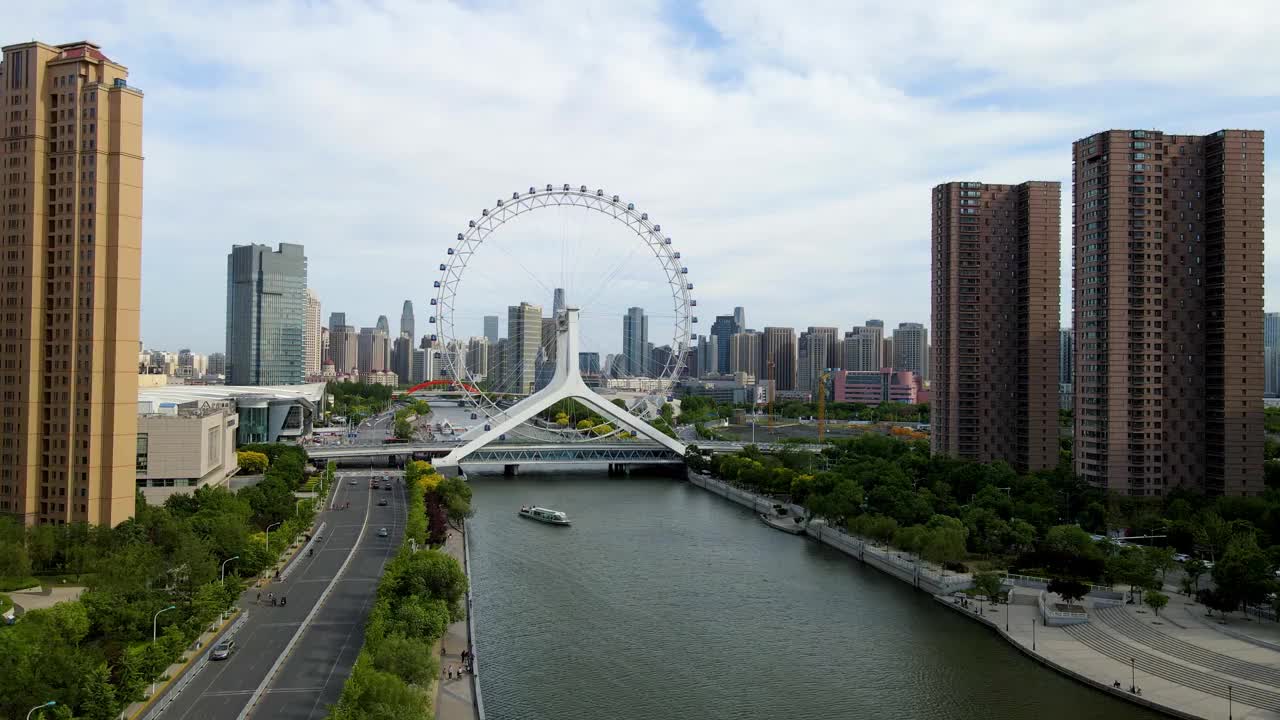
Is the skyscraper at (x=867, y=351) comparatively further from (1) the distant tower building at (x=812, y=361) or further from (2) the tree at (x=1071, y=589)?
(2) the tree at (x=1071, y=589)

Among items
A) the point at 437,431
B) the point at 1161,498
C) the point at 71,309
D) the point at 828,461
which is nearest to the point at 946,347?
the point at 828,461

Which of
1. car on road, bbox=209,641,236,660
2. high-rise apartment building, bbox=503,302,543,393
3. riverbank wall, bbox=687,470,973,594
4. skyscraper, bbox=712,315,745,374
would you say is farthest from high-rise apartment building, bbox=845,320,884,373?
car on road, bbox=209,641,236,660

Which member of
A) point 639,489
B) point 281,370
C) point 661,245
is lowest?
point 639,489

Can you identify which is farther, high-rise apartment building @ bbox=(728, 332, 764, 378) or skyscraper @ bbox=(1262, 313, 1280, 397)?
high-rise apartment building @ bbox=(728, 332, 764, 378)

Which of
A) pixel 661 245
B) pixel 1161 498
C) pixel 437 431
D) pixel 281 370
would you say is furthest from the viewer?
pixel 281 370

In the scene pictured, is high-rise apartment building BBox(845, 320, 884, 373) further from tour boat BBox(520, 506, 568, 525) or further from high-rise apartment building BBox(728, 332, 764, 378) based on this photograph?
tour boat BBox(520, 506, 568, 525)

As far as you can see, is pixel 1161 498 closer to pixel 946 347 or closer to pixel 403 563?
pixel 946 347
